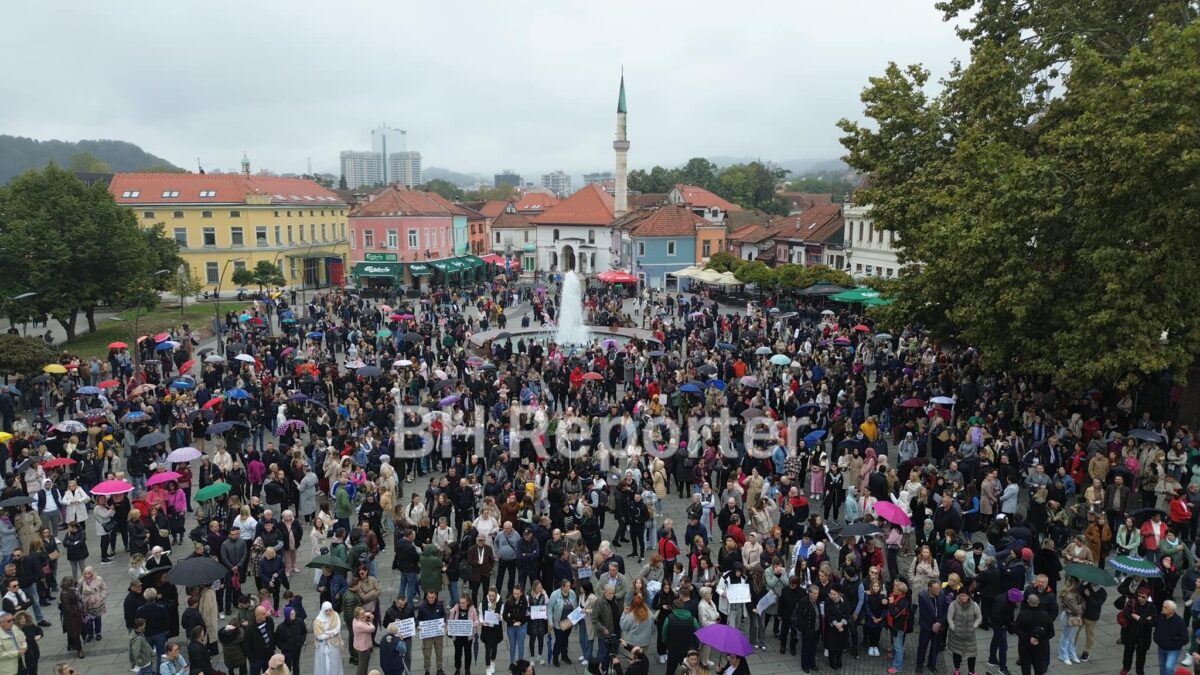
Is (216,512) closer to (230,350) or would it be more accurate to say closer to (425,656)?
(425,656)

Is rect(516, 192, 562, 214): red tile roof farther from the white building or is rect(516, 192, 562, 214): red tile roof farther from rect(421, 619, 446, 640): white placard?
rect(421, 619, 446, 640): white placard

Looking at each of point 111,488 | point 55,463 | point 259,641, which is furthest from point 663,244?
point 259,641

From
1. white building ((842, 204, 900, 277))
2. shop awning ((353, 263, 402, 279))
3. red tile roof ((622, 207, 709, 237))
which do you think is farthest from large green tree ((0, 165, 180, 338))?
white building ((842, 204, 900, 277))

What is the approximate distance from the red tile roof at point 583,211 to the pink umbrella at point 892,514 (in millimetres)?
64806

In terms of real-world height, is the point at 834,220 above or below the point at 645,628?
above

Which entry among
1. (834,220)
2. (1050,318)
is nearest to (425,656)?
(1050,318)

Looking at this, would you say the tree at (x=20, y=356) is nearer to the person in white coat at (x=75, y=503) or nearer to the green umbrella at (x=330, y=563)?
the person in white coat at (x=75, y=503)

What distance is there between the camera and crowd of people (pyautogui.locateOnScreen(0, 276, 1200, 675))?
10.0 m

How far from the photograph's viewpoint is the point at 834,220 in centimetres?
5556

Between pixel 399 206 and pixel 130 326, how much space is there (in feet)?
88.6

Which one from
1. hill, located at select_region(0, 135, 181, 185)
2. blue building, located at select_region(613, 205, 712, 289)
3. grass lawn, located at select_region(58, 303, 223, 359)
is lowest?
grass lawn, located at select_region(58, 303, 223, 359)

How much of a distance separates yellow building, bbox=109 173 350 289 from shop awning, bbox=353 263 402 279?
157 inches

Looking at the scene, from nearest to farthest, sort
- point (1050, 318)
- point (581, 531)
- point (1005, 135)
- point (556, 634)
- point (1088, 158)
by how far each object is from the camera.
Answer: point (556, 634) < point (581, 531) < point (1088, 158) < point (1050, 318) < point (1005, 135)

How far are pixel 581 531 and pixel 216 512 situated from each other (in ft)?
20.5
